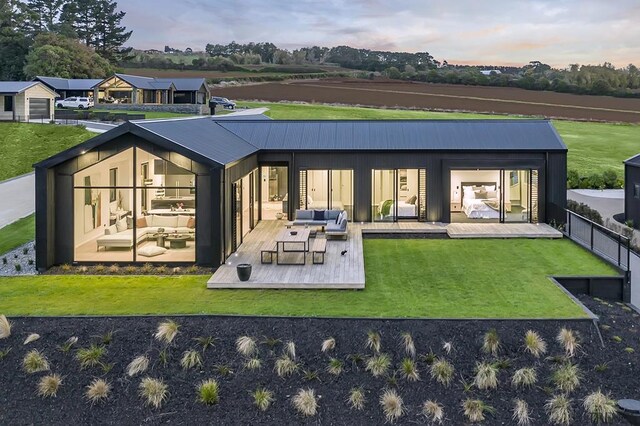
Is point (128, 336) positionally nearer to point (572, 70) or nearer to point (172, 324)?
point (172, 324)

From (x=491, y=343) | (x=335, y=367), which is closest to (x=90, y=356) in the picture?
(x=335, y=367)

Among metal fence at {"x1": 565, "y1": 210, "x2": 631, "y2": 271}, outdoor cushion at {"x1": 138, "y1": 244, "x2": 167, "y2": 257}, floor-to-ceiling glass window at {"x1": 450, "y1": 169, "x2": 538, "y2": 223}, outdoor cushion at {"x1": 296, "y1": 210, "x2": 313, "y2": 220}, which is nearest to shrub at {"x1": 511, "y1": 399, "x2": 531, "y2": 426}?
metal fence at {"x1": 565, "y1": 210, "x2": 631, "y2": 271}

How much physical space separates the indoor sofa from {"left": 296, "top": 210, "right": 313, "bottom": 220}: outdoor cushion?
5071mm

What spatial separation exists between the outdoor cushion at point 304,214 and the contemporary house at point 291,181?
124 centimetres

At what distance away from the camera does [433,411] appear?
7.15m

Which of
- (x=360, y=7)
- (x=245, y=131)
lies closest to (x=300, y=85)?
(x=360, y=7)

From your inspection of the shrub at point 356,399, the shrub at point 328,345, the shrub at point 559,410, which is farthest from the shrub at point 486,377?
the shrub at point 328,345

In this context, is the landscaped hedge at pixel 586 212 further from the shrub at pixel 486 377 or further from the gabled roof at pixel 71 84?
the gabled roof at pixel 71 84

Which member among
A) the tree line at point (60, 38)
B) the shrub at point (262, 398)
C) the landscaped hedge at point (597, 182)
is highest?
the tree line at point (60, 38)

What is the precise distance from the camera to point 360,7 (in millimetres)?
49938

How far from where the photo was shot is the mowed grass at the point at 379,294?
371 inches

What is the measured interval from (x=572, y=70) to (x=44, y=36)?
191ft

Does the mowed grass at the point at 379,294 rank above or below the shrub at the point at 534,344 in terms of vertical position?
above

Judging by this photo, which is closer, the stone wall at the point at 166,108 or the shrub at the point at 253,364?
the shrub at the point at 253,364
